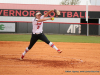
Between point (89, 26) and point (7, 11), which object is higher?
point (7, 11)

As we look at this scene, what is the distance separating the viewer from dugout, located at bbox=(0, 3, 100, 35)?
25.2 m

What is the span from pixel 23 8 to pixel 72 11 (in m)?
8.49

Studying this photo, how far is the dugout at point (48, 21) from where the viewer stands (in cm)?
2519

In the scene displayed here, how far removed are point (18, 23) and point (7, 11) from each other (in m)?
4.02

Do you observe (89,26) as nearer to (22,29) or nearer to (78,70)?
(22,29)

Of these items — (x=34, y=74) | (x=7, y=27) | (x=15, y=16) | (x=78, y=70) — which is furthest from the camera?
(x=15, y=16)

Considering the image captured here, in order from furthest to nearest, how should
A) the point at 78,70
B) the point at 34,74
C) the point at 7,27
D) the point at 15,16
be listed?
the point at 15,16 < the point at 7,27 < the point at 78,70 < the point at 34,74

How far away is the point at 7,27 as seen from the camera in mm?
24688

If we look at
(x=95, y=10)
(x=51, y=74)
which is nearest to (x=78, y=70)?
(x=51, y=74)

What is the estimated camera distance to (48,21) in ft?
92.2

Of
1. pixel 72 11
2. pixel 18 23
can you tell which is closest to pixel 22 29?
pixel 18 23

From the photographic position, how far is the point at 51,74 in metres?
4.52

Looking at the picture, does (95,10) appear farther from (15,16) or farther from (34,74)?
(34,74)

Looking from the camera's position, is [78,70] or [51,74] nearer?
[51,74]
